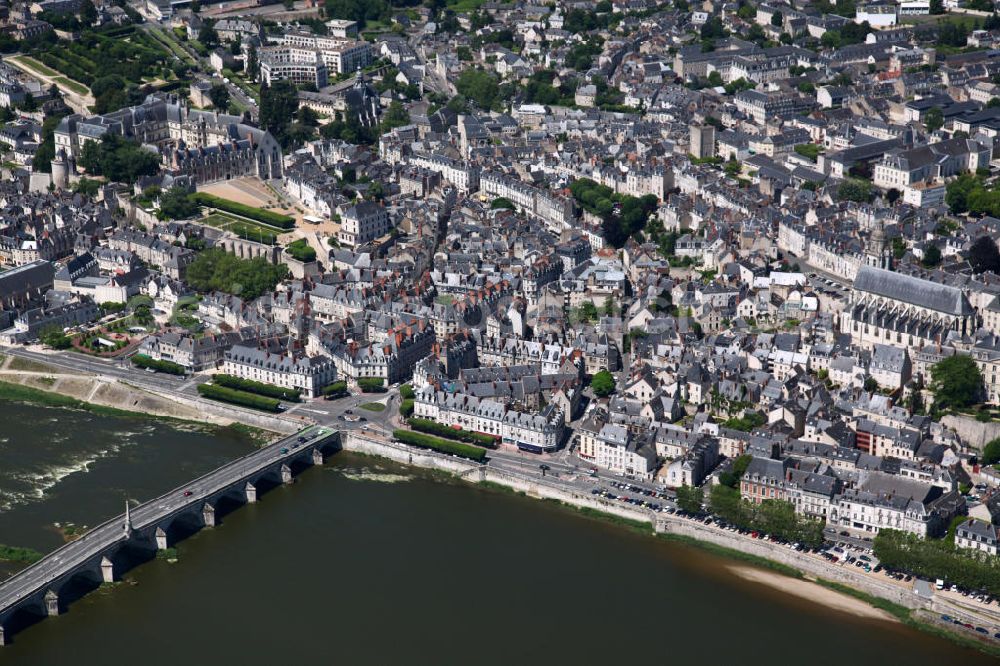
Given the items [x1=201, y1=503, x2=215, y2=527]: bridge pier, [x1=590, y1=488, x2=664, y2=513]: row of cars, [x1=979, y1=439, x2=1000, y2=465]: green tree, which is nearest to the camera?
[x1=590, y1=488, x2=664, y2=513]: row of cars

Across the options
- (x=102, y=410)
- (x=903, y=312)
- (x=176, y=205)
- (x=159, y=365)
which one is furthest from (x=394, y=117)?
(x=903, y=312)

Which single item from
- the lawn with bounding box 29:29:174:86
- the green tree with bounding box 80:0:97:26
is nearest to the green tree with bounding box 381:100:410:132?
the lawn with bounding box 29:29:174:86

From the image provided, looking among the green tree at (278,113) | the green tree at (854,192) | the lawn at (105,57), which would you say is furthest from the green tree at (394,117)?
the green tree at (854,192)

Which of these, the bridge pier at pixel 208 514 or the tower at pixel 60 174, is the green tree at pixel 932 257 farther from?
the tower at pixel 60 174

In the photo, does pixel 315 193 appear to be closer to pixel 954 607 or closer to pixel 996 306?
pixel 996 306

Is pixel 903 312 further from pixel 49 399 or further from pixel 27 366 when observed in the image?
pixel 27 366

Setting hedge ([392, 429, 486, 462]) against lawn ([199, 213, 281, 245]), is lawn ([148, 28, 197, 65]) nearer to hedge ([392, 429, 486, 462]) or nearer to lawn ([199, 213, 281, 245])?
lawn ([199, 213, 281, 245])
